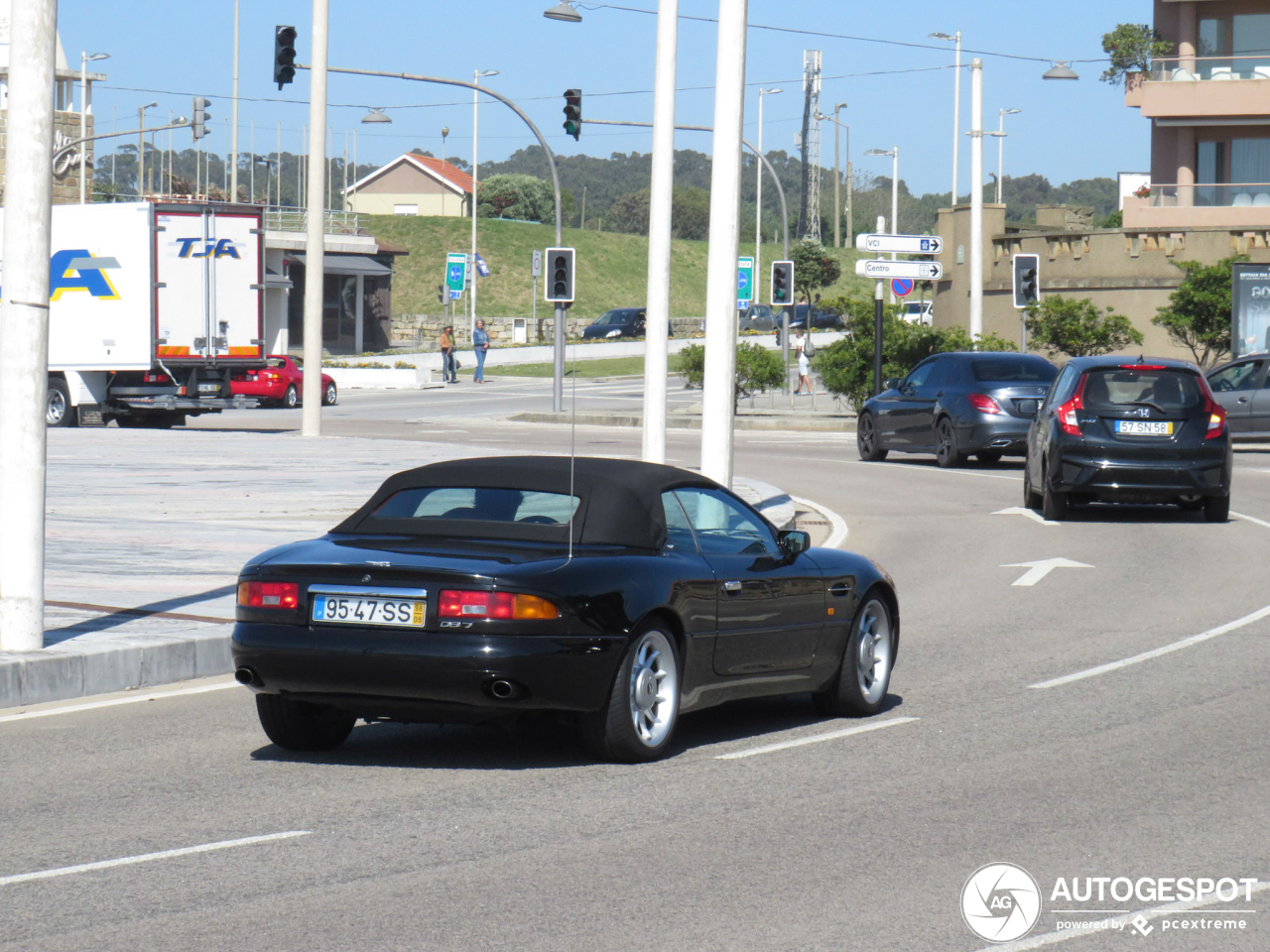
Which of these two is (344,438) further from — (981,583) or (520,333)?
(520,333)

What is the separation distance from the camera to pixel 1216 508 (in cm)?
1880

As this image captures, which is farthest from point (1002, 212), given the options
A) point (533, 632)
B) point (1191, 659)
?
point (533, 632)

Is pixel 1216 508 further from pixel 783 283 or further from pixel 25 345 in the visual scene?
pixel 783 283

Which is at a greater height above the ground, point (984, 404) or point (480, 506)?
point (984, 404)

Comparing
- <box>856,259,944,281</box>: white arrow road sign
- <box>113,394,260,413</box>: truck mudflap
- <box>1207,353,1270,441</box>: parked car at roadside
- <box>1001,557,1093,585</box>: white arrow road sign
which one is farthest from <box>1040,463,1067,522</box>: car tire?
<box>113,394,260,413</box>: truck mudflap

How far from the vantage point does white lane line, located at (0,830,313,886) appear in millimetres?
5664

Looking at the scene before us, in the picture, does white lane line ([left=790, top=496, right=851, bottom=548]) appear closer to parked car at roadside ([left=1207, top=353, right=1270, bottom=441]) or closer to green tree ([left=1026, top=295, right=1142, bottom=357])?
parked car at roadside ([left=1207, top=353, right=1270, bottom=441])

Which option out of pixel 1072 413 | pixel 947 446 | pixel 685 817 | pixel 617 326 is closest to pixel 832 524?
pixel 1072 413

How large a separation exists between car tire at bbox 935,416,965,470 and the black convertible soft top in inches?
739

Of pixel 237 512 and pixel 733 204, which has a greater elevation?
pixel 733 204

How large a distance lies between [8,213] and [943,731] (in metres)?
5.47

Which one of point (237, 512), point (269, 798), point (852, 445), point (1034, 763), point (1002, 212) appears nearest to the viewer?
point (269, 798)

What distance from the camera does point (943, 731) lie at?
8.41m

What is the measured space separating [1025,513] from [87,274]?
2068 centimetres
